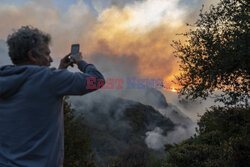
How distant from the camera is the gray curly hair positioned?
1.79 meters

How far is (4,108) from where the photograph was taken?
1.69 meters

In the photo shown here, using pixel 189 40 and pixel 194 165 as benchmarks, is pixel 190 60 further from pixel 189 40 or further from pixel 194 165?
pixel 194 165

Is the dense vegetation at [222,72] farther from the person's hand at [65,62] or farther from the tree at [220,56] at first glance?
the person's hand at [65,62]

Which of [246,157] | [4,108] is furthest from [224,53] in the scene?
[4,108]

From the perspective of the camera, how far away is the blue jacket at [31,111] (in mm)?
1594

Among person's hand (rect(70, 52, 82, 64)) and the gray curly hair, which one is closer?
the gray curly hair

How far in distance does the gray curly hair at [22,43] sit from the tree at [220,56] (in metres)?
9.12

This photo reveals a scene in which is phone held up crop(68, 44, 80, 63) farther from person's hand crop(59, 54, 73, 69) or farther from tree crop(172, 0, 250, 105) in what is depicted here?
tree crop(172, 0, 250, 105)

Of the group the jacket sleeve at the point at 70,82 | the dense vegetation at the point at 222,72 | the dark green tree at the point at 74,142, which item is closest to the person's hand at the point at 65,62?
the jacket sleeve at the point at 70,82

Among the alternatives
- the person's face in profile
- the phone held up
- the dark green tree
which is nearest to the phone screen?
the phone held up

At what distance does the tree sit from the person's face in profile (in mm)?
9002

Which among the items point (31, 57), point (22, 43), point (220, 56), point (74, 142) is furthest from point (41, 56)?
point (74, 142)

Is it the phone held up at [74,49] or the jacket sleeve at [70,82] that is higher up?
the phone held up at [74,49]

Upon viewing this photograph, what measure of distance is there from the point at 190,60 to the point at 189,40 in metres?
1.30
